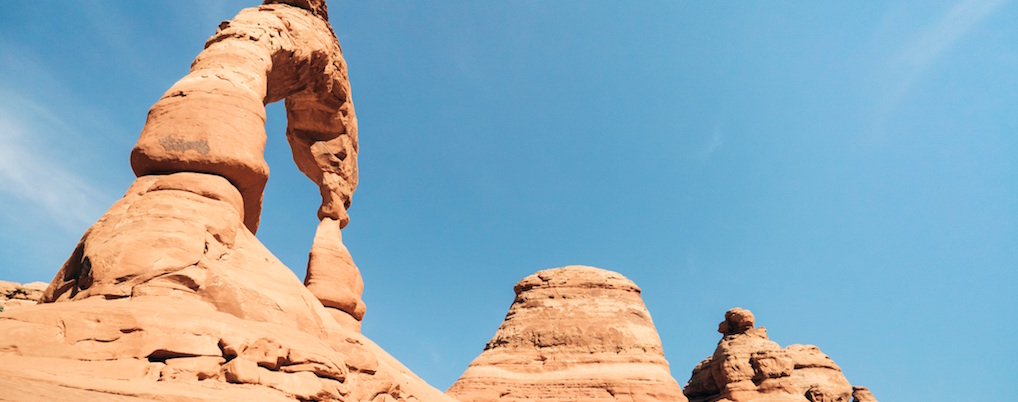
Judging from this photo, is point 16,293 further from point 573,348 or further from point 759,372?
point 759,372

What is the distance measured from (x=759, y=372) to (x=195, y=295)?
1093 inches

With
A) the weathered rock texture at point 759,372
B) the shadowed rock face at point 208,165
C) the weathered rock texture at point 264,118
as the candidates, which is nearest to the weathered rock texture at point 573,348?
the weathered rock texture at point 759,372

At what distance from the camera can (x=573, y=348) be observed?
82.2 feet

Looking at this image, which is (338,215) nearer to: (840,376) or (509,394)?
(509,394)

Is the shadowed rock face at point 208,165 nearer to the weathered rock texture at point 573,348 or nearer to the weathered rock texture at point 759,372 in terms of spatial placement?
the weathered rock texture at point 573,348

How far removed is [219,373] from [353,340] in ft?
10.3

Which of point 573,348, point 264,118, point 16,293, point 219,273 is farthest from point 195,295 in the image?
point 16,293

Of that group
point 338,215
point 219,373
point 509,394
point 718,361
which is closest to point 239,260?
point 219,373

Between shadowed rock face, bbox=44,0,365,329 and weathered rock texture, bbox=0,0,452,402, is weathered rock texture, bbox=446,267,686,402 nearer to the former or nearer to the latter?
shadowed rock face, bbox=44,0,365,329

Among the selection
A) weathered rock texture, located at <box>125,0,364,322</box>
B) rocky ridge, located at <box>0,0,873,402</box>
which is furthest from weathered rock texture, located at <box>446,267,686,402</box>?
rocky ridge, located at <box>0,0,873,402</box>

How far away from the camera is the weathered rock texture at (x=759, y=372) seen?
27.2 m

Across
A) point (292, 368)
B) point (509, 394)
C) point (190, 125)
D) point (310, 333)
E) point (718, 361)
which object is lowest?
point (292, 368)

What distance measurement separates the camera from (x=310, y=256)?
1505 centimetres

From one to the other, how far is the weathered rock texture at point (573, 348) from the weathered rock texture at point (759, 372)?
20.5 feet
